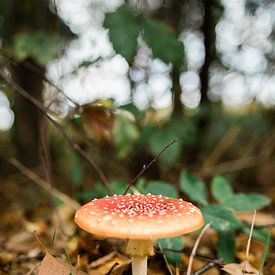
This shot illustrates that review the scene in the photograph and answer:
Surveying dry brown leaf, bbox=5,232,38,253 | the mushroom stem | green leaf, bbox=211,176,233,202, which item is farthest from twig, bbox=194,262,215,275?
dry brown leaf, bbox=5,232,38,253

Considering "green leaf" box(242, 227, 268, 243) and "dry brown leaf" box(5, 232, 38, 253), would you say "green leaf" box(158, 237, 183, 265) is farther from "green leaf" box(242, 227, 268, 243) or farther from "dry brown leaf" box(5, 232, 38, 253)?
"dry brown leaf" box(5, 232, 38, 253)

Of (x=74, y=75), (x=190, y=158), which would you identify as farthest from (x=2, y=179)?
(x=74, y=75)

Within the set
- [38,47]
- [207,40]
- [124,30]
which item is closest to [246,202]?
[124,30]

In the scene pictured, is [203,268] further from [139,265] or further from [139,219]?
[139,219]

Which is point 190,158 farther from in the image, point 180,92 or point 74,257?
point 74,257

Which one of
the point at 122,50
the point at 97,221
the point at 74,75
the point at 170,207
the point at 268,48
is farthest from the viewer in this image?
the point at 268,48

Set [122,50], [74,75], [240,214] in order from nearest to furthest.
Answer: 1. [122,50]
2. [74,75]
3. [240,214]
